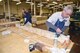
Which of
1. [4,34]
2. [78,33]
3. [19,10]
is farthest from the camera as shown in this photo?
[19,10]

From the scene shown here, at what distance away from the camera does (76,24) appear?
7816mm

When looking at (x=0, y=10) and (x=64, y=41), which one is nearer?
(x=64, y=41)

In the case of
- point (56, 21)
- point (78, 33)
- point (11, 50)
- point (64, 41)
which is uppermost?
point (56, 21)

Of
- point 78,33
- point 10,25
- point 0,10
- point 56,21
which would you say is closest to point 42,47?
point 56,21

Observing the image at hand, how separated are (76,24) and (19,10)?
19904 mm

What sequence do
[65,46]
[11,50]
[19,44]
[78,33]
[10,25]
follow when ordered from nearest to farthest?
[65,46] → [11,50] → [19,44] → [10,25] → [78,33]

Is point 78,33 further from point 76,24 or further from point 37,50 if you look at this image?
point 37,50

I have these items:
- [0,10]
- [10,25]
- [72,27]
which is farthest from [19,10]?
[10,25]

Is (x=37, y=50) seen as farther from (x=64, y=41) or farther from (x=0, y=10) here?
(x=0, y=10)

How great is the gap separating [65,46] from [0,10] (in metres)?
23.4

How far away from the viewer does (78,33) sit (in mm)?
7770

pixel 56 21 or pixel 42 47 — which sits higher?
pixel 56 21

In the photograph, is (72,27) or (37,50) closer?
(37,50)

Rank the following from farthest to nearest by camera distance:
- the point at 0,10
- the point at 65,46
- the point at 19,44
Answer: the point at 0,10 → the point at 19,44 → the point at 65,46
